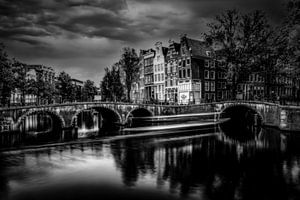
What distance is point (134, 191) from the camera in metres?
11.9

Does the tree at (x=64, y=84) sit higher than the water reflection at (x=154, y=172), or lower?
higher

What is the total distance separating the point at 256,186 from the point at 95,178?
9118 mm

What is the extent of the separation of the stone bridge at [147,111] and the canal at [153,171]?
6149 millimetres

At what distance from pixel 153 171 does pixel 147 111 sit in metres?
27.9

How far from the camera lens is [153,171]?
15.3 metres

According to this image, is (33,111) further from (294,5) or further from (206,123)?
(294,5)

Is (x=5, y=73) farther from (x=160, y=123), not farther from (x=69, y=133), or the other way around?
(x=160, y=123)

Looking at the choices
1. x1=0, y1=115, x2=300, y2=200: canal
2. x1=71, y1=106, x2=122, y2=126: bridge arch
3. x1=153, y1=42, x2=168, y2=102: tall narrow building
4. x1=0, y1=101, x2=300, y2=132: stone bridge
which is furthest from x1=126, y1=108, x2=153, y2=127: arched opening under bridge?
x1=0, y1=115, x2=300, y2=200: canal

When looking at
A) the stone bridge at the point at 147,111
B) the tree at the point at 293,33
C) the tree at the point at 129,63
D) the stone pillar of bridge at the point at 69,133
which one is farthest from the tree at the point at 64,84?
the tree at the point at 293,33

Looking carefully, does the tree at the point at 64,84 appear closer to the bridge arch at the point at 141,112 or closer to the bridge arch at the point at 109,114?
the bridge arch at the point at 109,114

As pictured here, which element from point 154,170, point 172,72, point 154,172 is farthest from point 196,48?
point 154,172

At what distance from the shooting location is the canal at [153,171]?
11.6 meters

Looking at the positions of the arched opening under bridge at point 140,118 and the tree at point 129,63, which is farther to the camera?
the tree at point 129,63

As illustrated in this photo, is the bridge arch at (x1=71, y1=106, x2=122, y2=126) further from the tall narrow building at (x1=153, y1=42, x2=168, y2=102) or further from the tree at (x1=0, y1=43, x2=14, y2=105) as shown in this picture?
the tall narrow building at (x1=153, y1=42, x2=168, y2=102)
